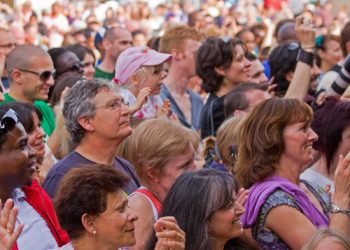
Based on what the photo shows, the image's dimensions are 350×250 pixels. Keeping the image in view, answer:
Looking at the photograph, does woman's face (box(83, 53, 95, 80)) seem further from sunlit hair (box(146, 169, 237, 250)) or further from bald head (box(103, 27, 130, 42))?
sunlit hair (box(146, 169, 237, 250))

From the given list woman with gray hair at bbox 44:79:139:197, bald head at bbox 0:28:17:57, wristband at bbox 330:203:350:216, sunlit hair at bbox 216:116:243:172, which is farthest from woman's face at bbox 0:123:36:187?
bald head at bbox 0:28:17:57

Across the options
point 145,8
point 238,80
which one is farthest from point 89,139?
point 145,8

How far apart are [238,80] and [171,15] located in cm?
1725

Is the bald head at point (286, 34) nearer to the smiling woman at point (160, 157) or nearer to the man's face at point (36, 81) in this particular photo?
the man's face at point (36, 81)

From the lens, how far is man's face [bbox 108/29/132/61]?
1130 cm

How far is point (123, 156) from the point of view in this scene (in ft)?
21.4

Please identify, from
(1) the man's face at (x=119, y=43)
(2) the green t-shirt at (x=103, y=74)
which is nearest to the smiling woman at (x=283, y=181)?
(2) the green t-shirt at (x=103, y=74)

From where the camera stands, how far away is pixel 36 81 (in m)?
8.40

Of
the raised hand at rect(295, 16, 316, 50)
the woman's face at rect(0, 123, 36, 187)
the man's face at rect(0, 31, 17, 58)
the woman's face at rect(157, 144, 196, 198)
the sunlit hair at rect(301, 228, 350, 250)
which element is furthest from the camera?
the man's face at rect(0, 31, 17, 58)

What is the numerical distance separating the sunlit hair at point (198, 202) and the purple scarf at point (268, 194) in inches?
16.4

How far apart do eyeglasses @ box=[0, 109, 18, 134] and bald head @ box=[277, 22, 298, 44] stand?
6921mm

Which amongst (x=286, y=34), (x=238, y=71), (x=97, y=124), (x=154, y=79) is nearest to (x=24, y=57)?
(x=154, y=79)

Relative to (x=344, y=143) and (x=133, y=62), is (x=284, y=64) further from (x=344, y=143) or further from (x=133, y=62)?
(x=344, y=143)

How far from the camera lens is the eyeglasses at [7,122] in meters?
5.08
